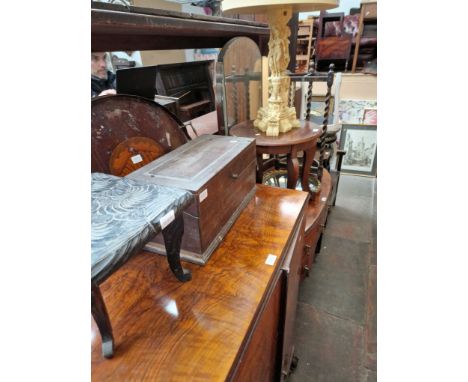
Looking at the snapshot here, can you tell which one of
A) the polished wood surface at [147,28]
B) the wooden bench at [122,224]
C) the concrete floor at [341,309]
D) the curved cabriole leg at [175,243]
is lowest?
the concrete floor at [341,309]

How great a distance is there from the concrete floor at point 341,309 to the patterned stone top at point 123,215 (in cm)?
116

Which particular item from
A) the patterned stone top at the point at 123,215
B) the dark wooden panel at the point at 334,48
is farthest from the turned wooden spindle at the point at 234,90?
the dark wooden panel at the point at 334,48

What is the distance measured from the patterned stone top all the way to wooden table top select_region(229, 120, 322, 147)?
813 mm

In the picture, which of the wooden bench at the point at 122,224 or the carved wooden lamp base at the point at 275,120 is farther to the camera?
the carved wooden lamp base at the point at 275,120

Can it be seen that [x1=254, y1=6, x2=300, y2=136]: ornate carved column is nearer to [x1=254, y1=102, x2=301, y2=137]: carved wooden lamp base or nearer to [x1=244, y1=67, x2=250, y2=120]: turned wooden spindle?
[x1=254, y1=102, x2=301, y2=137]: carved wooden lamp base

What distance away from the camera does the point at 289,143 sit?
1289 millimetres

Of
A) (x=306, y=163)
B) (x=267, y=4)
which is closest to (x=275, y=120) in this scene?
(x=306, y=163)

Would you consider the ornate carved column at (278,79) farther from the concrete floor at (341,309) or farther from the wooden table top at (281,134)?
the concrete floor at (341,309)

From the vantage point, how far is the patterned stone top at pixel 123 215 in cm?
38

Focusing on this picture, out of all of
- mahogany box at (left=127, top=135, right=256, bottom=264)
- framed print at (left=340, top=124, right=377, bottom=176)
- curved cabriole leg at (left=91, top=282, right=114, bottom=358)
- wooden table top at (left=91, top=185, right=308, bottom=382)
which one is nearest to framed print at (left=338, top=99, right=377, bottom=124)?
framed print at (left=340, top=124, right=377, bottom=176)

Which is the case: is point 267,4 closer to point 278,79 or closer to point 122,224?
point 278,79

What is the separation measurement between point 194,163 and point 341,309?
4.38 feet
